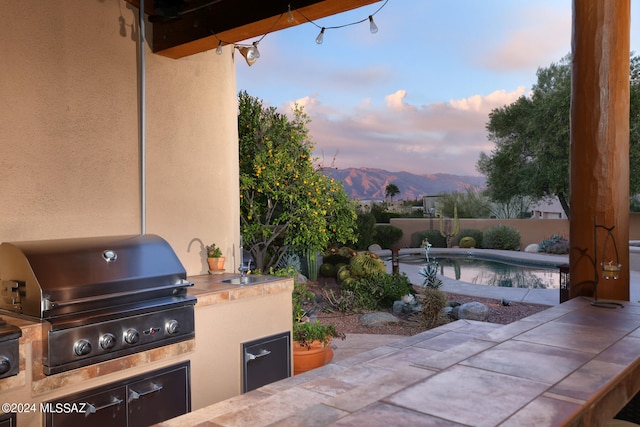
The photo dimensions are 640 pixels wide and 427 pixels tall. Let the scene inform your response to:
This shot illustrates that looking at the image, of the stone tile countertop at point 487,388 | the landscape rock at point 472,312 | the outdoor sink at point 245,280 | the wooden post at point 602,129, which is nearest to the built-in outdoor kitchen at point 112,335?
the outdoor sink at point 245,280

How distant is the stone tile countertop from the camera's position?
138 cm

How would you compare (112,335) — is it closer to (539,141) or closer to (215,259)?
(215,259)

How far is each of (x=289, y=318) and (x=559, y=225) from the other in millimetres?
14271

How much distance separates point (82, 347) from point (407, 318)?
519 cm

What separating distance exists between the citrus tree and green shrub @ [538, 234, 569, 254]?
9255 mm

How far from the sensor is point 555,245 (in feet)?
47.9

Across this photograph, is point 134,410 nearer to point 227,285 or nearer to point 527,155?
point 227,285

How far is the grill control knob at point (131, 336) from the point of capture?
9.50 ft

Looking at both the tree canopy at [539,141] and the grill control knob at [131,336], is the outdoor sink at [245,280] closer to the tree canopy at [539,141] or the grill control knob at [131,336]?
the grill control knob at [131,336]

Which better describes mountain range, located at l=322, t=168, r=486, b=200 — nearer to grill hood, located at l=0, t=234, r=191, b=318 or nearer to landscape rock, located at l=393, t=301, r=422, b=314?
landscape rock, located at l=393, t=301, r=422, b=314

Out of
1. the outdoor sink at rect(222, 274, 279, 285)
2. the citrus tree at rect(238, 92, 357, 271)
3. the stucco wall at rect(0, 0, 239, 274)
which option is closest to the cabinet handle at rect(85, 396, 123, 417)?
the stucco wall at rect(0, 0, 239, 274)

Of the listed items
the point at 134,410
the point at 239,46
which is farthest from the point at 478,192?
the point at 134,410

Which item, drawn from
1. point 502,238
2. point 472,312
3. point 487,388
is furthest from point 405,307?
point 502,238

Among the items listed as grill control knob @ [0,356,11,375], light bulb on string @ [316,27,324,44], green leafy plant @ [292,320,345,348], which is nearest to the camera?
grill control knob @ [0,356,11,375]
